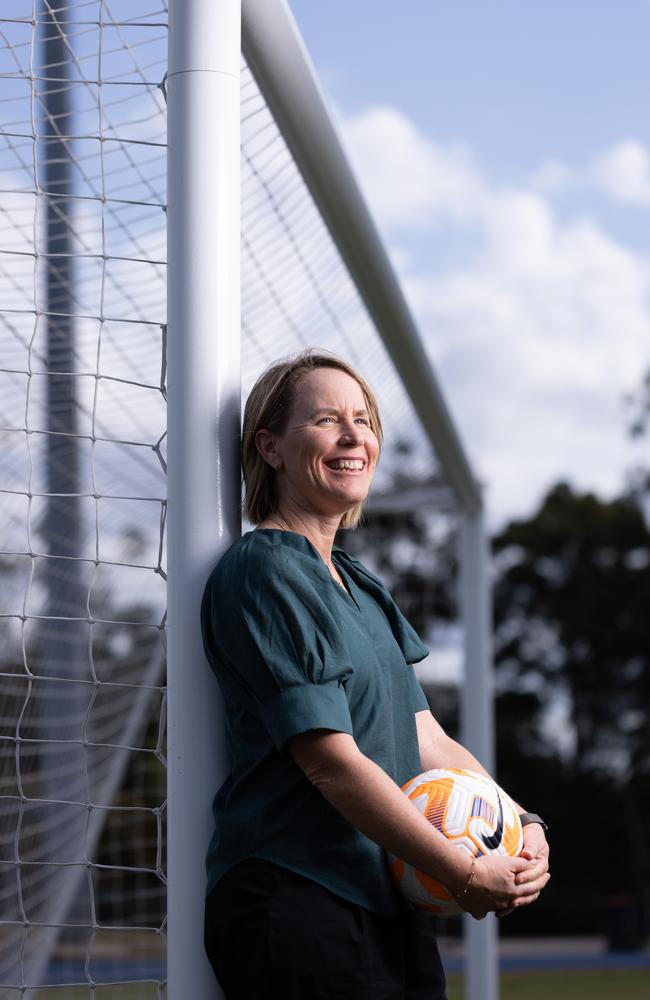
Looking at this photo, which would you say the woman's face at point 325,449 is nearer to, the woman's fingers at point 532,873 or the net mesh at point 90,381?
the net mesh at point 90,381

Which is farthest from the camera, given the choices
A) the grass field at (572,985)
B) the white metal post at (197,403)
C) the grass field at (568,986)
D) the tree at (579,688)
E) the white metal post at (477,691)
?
the tree at (579,688)

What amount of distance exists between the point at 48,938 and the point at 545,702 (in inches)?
767

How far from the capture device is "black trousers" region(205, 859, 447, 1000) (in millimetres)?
1841

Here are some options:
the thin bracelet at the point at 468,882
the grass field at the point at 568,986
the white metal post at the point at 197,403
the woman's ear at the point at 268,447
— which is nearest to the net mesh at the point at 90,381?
the white metal post at the point at 197,403

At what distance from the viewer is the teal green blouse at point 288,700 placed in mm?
1863

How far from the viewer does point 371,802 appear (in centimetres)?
185

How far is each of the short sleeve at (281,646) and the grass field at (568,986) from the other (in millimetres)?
8892

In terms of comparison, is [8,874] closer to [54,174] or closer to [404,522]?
[54,174]

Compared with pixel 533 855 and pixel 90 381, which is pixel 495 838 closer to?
pixel 533 855

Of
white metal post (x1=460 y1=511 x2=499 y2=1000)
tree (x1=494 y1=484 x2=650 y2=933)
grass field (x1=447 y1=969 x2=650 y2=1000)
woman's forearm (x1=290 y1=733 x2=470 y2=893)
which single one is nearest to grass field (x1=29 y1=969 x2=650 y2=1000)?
grass field (x1=447 y1=969 x2=650 y2=1000)

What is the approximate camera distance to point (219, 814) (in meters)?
2.02

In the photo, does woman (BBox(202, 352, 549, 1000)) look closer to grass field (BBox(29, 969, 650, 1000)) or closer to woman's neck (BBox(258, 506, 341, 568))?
woman's neck (BBox(258, 506, 341, 568))

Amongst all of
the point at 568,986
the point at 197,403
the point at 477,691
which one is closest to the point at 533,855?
the point at 197,403

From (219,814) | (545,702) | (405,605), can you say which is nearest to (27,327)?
(219,814)
